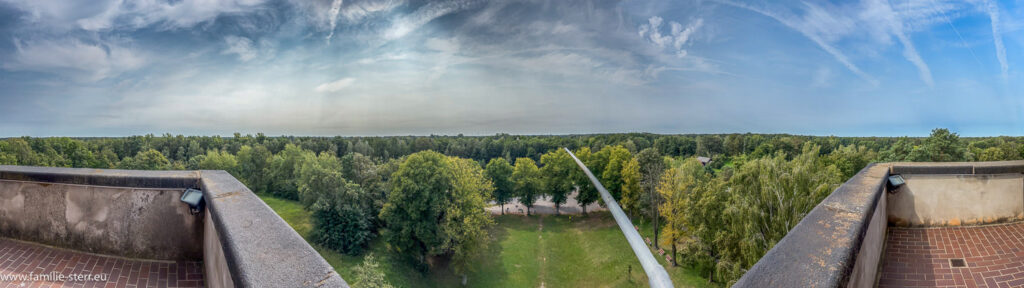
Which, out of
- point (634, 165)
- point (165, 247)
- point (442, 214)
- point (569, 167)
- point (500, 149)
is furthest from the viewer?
point (500, 149)

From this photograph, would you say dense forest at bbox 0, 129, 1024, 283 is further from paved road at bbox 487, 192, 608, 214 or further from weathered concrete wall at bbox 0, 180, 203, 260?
weathered concrete wall at bbox 0, 180, 203, 260

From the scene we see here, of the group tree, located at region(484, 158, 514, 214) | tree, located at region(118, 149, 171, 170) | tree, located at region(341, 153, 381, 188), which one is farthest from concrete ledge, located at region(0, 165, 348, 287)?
tree, located at region(118, 149, 171, 170)

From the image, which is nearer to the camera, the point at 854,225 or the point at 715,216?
the point at 854,225

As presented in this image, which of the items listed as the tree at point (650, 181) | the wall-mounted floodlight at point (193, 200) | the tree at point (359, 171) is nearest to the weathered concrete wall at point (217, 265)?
the wall-mounted floodlight at point (193, 200)

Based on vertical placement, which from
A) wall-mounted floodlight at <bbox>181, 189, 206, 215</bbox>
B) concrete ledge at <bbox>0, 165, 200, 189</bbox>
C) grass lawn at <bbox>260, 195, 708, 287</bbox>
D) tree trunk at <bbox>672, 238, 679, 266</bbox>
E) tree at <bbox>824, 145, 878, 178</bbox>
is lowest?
grass lawn at <bbox>260, 195, 708, 287</bbox>

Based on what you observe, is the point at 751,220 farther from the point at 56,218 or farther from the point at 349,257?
the point at 349,257

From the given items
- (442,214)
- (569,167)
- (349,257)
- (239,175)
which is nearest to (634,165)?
(569,167)

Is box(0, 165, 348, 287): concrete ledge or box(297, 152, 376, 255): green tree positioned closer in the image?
box(0, 165, 348, 287): concrete ledge
